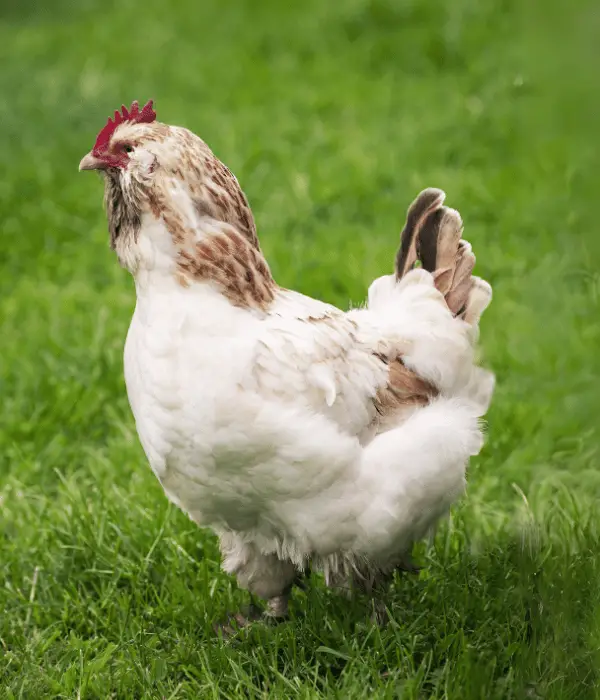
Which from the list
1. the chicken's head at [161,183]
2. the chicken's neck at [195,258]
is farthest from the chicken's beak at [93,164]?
the chicken's neck at [195,258]

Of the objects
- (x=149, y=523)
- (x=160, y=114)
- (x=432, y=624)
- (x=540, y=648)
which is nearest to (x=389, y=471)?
(x=432, y=624)

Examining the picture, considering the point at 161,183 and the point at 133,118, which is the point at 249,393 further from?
the point at 133,118

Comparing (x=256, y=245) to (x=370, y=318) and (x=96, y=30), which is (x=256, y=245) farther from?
(x=96, y=30)

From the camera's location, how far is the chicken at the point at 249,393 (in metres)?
2.49

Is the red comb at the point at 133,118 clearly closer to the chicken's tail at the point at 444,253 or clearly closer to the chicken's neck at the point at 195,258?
the chicken's neck at the point at 195,258

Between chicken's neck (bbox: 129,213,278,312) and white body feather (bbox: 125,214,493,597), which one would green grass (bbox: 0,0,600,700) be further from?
chicken's neck (bbox: 129,213,278,312)

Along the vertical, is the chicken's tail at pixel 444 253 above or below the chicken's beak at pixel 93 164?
below

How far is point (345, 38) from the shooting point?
7641 millimetres

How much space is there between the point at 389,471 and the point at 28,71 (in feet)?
19.5

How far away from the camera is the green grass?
4.99ft

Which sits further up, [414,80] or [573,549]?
[414,80]

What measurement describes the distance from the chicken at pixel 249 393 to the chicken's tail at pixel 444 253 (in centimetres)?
35

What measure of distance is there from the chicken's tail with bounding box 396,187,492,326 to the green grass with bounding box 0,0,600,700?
0.28 meters

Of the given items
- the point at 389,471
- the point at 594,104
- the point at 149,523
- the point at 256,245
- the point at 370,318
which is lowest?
the point at 149,523
